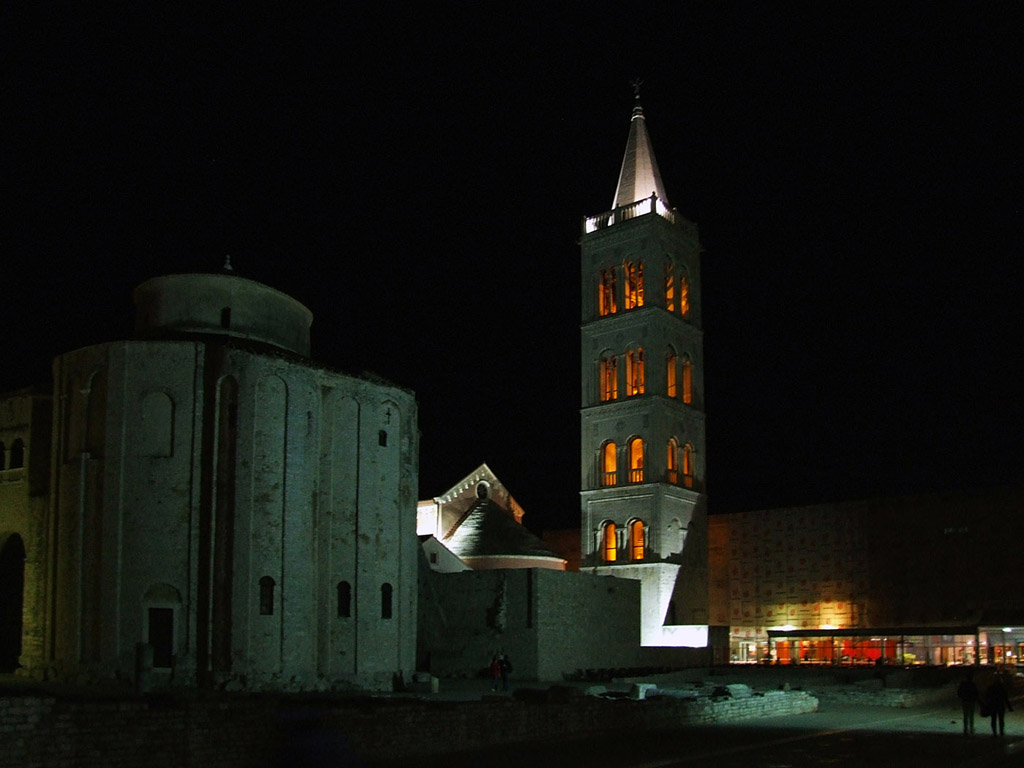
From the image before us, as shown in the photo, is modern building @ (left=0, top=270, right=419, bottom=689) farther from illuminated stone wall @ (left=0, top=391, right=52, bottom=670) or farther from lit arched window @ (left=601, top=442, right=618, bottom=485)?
lit arched window @ (left=601, top=442, right=618, bottom=485)

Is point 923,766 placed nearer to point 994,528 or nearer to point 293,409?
point 293,409

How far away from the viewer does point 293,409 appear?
3394 cm

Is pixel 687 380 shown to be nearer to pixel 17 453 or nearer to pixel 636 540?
pixel 636 540

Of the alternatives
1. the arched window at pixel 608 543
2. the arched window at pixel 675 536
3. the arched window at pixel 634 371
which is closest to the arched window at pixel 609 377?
the arched window at pixel 634 371

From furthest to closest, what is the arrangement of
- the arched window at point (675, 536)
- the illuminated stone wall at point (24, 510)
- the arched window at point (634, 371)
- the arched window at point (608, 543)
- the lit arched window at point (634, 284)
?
1. the lit arched window at point (634, 284)
2. the arched window at point (634, 371)
3. the arched window at point (608, 543)
4. the arched window at point (675, 536)
5. the illuminated stone wall at point (24, 510)

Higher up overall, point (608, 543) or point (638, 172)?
point (638, 172)

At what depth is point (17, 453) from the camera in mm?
35344

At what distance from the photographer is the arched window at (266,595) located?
3225 cm

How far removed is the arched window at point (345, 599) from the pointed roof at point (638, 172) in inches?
1134

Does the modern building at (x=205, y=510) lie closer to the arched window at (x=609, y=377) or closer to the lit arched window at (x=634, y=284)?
the arched window at (x=609, y=377)

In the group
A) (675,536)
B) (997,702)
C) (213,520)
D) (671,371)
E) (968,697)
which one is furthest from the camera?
(671,371)

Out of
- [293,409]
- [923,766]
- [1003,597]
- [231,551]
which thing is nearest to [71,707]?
[923,766]

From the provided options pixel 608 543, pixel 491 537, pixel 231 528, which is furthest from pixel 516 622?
pixel 231 528

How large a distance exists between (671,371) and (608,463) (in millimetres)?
5190
